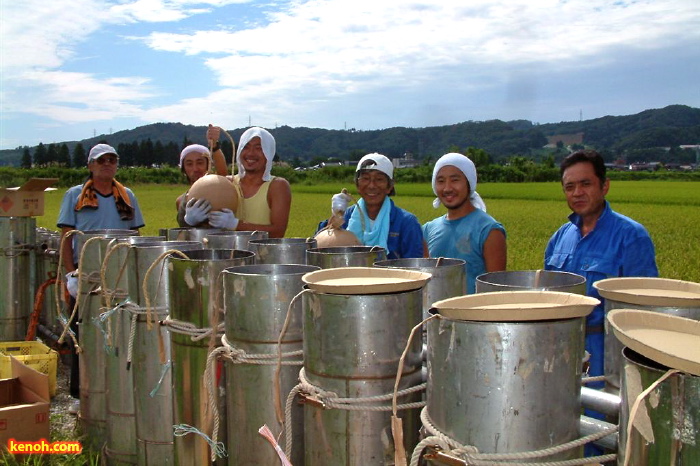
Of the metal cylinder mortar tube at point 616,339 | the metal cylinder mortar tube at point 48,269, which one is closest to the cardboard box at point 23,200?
the metal cylinder mortar tube at point 48,269

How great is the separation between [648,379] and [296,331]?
3.69ft

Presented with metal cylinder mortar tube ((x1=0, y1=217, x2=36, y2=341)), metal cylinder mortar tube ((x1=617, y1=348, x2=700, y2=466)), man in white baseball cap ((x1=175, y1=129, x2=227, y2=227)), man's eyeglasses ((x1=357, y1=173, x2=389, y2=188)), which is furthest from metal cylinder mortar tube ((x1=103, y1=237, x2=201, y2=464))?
metal cylinder mortar tube ((x1=0, y1=217, x2=36, y2=341))

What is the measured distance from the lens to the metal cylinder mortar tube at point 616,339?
5.27 feet

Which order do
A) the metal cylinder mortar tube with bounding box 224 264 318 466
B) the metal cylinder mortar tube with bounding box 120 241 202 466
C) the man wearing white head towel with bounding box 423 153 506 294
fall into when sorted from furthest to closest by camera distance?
the man wearing white head towel with bounding box 423 153 506 294
the metal cylinder mortar tube with bounding box 120 241 202 466
the metal cylinder mortar tube with bounding box 224 264 318 466

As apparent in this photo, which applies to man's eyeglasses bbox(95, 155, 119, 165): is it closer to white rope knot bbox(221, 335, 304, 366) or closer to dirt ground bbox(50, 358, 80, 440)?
dirt ground bbox(50, 358, 80, 440)

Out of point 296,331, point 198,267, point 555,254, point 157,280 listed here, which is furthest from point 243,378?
point 555,254

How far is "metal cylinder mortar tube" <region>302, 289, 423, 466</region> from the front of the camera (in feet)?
5.73

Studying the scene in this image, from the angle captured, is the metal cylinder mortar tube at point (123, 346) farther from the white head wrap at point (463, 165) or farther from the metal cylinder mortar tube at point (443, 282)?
the white head wrap at point (463, 165)

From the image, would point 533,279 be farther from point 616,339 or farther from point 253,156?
point 253,156

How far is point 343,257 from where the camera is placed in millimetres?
2520

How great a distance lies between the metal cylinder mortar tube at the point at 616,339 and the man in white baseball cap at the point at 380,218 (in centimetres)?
228

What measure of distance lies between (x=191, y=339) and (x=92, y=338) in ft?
4.70

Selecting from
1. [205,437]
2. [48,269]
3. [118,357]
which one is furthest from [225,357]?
[48,269]

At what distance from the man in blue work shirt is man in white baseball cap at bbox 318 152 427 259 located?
86 cm
